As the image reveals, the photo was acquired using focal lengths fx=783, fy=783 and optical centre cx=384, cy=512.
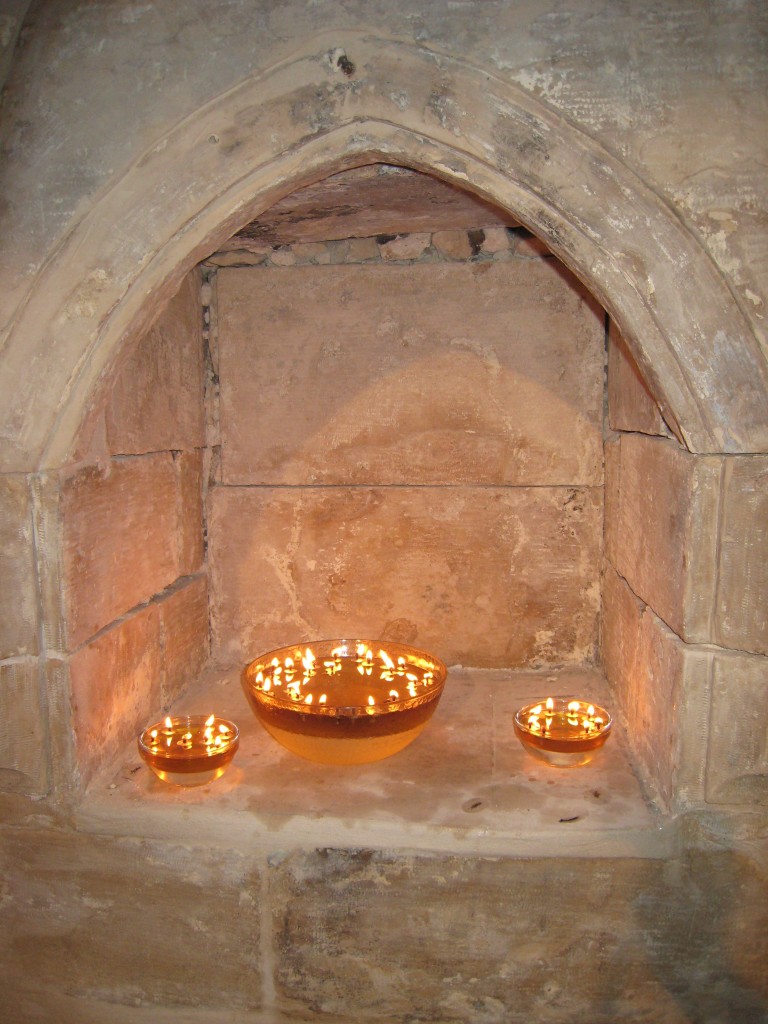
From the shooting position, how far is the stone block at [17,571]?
1.64m

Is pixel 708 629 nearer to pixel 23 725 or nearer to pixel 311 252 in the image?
pixel 23 725

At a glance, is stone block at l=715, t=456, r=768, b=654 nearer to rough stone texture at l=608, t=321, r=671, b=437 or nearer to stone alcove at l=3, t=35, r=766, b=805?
stone alcove at l=3, t=35, r=766, b=805

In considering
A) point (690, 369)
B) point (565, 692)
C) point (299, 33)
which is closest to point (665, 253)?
point (690, 369)

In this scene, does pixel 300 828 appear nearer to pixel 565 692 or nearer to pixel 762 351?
pixel 565 692

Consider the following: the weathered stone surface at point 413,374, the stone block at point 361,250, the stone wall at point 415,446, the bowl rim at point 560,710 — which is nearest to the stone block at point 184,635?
the stone wall at point 415,446

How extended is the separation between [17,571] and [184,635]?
800 millimetres

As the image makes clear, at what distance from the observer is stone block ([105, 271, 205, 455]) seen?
6.52 ft

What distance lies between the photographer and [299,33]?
152cm

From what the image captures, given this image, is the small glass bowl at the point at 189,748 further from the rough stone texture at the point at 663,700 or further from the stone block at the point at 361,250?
the stone block at the point at 361,250

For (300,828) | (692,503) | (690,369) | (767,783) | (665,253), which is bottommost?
(300,828)

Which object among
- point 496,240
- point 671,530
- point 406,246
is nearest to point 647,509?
point 671,530

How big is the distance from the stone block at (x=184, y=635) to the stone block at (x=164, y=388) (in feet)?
1.48

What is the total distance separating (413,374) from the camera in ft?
8.04

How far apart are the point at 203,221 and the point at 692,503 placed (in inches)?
44.8
